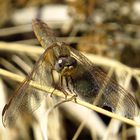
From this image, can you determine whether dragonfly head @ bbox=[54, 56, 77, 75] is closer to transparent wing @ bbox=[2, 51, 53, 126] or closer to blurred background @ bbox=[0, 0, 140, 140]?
transparent wing @ bbox=[2, 51, 53, 126]

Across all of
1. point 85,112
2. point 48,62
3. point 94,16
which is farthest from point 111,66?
point 94,16

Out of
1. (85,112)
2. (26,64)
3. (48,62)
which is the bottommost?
(85,112)

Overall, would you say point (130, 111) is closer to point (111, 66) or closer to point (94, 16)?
point (111, 66)

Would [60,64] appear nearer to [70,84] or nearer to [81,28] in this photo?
[70,84]

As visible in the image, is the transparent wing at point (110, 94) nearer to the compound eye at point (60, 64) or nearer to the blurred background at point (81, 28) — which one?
the compound eye at point (60, 64)

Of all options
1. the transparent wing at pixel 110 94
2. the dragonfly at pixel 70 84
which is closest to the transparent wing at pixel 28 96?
the dragonfly at pixel 70 84

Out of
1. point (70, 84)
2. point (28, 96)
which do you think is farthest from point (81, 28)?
point (28, 96)

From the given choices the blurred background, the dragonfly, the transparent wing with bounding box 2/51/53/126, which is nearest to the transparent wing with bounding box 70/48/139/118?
the dragonfly

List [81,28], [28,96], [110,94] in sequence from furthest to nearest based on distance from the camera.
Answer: [81,28] → [110,94] → [28,96]
